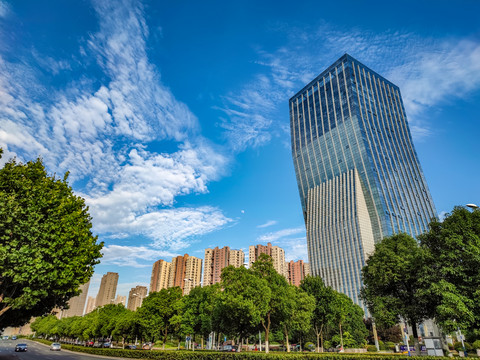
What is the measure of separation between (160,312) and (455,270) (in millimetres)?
39530

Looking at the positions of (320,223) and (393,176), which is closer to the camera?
(393,176)

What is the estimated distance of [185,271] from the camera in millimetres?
137250

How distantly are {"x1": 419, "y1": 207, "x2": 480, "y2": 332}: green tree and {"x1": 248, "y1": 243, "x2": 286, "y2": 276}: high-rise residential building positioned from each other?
125 m

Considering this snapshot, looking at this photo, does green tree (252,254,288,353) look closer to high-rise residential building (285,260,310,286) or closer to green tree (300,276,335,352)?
green tree (300,276,335,352)

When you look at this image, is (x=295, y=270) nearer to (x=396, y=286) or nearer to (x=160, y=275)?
(x=160, y=275)

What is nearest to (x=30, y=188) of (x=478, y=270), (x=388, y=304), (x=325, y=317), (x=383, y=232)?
(x=478, y=270)

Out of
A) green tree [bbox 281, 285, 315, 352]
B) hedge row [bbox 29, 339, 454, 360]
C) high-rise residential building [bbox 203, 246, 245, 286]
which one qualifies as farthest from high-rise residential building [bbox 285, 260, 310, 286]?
hedge row [bbox 29, 339, 454, 360]

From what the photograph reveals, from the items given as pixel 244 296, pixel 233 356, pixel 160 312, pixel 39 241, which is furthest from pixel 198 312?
pixel 39 241

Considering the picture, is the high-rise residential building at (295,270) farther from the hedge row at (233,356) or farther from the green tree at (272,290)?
the hedge row at (233,356)

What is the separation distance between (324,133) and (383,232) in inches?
2088

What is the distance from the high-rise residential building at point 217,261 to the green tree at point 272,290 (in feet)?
357

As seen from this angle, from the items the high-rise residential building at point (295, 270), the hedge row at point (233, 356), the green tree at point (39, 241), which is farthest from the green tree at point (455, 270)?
the high-rise residential building at point (295, 270)

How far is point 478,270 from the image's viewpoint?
66.9 ft

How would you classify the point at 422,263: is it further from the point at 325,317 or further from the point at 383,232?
the point at 383,232
